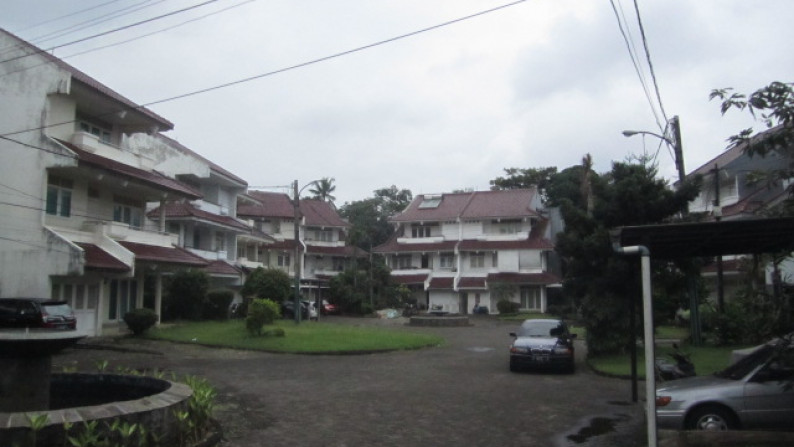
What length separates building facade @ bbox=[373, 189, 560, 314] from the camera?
55.7 m

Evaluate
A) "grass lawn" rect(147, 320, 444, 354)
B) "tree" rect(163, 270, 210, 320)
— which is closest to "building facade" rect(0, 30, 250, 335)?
"tree" rect(163, 270, 210, 320)

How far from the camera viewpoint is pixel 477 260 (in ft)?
192

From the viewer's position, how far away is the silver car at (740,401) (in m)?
9.75

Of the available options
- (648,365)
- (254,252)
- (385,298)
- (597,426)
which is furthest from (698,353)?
(254,252)

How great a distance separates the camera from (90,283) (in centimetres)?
2705

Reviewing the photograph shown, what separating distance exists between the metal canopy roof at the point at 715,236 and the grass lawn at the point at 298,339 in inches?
674

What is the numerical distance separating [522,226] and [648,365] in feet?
165

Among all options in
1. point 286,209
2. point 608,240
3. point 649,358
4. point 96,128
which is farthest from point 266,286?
point 649,358

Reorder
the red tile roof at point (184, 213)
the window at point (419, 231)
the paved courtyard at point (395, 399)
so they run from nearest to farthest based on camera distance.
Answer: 1. the paved courtyard at point (395, 399)
2. the red tile roof at point (184, 213)
3. the window at point (419, 231)

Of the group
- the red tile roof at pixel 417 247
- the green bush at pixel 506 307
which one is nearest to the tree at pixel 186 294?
the green bush at pixel 506 307

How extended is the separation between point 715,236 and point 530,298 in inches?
1895

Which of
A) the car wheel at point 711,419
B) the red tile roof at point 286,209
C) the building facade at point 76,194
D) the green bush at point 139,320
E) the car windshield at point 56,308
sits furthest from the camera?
the red tile roof at point 286,209

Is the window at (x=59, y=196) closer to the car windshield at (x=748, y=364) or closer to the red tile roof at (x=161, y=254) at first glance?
the red tile roof at (x=161, y=254)

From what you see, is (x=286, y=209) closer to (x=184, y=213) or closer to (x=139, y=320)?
(x=184, y=213)
